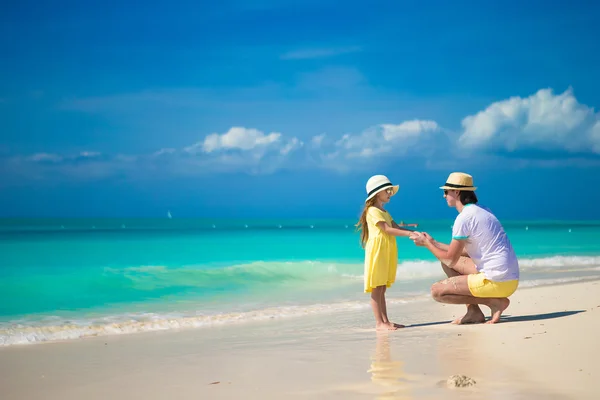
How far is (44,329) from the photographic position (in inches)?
320

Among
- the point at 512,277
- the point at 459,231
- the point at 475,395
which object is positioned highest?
the point at 459,231

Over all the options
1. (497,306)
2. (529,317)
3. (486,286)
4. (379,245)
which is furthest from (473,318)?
(379,245)

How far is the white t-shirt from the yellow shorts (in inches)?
1.8

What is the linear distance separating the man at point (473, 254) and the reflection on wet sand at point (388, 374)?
1168mm

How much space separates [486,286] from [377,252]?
1.12 meters

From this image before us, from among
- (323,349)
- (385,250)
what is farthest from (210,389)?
(385,250)

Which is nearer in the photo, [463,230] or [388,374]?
[388,374]

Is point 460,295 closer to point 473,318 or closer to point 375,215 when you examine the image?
point 473,318

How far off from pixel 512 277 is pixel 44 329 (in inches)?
225

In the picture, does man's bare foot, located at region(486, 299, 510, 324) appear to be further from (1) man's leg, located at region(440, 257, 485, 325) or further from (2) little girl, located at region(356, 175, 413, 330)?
(2) little girl, located at region(356, 175, 413, 330)

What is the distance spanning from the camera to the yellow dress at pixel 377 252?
6562 millimetres

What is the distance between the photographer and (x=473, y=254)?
620cm

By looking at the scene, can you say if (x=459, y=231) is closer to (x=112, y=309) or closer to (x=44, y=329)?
(x=44, y=329)

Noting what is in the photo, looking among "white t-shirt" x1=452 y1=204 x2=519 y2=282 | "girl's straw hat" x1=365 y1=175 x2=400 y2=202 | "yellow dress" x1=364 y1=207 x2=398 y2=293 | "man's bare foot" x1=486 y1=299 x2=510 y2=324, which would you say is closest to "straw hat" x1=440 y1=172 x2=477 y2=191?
"white t-shirt" x1=452 y1=204 x2=519 y2=282
